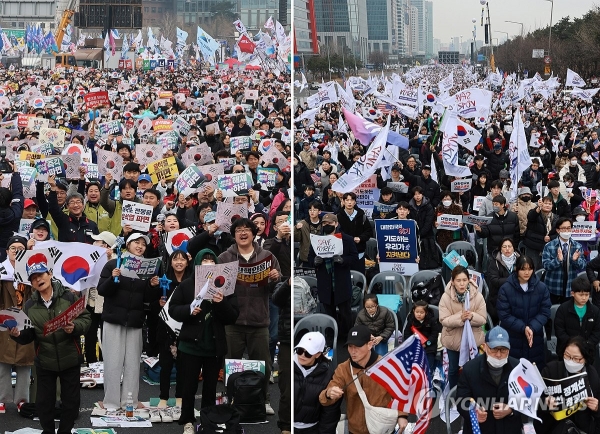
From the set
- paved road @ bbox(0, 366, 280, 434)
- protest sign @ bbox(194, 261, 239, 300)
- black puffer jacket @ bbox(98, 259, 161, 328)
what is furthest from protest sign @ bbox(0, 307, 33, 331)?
protest sign @ bbox(194, 261, 239, 300)

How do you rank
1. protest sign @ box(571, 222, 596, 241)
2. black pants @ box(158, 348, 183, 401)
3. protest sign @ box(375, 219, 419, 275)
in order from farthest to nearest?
protest sign @ box(375, 219, 419, 275) < protest sign @ box(571, 222, 596, 241) < black pants @ box(158, 348, 183, 401)

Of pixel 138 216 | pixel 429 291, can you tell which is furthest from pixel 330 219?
pixel 138 216

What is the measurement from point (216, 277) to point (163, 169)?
6156 mm

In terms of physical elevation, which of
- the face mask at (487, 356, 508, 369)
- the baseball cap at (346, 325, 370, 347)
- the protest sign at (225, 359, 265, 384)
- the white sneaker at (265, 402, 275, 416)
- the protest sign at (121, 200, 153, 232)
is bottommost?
the white sneaker at (265, 402, 275, 416)

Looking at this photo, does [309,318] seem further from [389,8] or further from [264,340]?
[389,8]

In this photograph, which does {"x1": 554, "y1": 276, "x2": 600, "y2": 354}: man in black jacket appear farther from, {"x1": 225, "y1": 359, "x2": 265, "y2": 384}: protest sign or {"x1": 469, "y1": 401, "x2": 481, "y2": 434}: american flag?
{"x1": 225, "y1": 359, "x2": 265, "y2": 384}: protest sign

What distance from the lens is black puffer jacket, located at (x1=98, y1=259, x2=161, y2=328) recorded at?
24.9 ft

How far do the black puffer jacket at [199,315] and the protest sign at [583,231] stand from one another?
14.7ft

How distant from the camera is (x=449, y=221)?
11273 millimetres

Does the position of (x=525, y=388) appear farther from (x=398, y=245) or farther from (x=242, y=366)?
(x=398, y=245)

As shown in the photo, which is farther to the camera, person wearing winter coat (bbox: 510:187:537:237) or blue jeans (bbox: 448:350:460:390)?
person wearing winter coat (bbox: 510:187:537:237)

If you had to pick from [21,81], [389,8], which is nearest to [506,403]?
[21,81]

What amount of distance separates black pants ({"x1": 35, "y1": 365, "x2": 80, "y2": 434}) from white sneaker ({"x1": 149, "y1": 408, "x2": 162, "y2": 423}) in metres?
0.73

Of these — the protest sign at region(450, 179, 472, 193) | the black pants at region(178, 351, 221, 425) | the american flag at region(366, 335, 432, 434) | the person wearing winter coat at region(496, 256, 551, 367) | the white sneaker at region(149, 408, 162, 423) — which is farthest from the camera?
the protest sign at region(450, 179, 472, 193)
